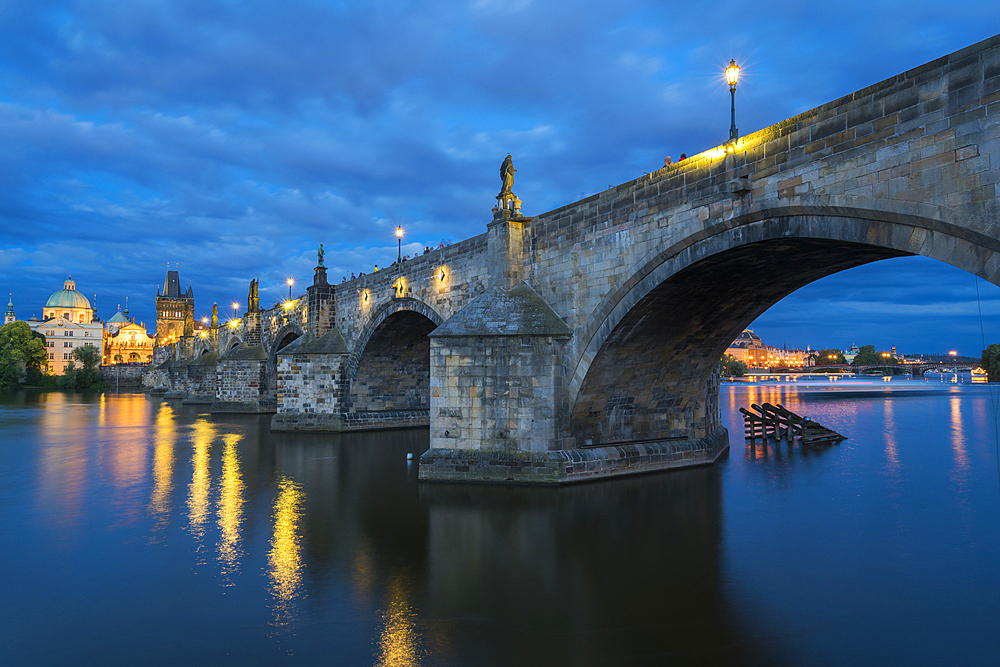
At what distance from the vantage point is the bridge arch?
85.6ft

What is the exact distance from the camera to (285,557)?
9.50 meters

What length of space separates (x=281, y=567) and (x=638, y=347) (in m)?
9.28

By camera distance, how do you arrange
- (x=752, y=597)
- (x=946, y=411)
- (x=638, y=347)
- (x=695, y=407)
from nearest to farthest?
(x=752, y=597) < (x=638, y=347) < (x=695, y=407) < (x=946, y=411)

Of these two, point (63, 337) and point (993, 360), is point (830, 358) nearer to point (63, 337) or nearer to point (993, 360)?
point (993, 360)

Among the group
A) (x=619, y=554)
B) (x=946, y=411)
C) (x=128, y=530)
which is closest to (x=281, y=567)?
(x=128, y=530)

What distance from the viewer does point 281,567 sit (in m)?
9.00

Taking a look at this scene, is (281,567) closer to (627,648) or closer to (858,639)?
(627,648)

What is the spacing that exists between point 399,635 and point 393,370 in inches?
886

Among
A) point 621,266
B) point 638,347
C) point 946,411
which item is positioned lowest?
point 946,411

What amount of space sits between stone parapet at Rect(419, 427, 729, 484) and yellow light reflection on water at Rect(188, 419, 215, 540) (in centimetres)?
524

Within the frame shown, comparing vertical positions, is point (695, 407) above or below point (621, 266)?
below

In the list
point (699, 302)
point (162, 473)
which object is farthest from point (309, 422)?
point (699, 302)

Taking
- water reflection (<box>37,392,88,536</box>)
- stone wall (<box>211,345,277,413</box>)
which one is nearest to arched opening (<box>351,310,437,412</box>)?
water reflection (<box>37,392,88,536</box>)

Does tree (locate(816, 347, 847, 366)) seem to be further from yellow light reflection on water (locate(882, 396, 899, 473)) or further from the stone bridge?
the stone bridge
